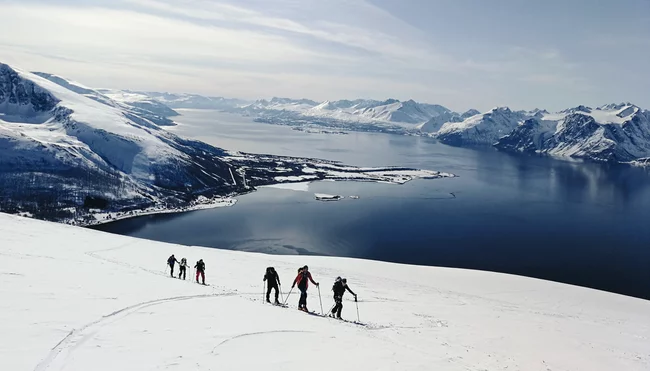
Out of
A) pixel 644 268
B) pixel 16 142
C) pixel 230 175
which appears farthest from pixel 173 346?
pixel 230 175

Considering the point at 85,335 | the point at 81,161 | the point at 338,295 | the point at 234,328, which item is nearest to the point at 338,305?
the point at 338,295

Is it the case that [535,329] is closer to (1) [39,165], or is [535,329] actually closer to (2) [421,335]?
(2) [421,335]

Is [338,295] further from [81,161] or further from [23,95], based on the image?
[23,95]

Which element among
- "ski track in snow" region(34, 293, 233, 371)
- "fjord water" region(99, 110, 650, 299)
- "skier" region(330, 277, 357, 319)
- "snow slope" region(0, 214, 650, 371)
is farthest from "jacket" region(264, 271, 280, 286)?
"fjord water" region(99, 110, 650, 299)

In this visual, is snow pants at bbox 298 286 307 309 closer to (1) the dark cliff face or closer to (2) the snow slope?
(2) the snow slope

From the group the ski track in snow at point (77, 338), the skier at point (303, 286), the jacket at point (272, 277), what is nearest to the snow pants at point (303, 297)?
the skier at point (303, 286)
